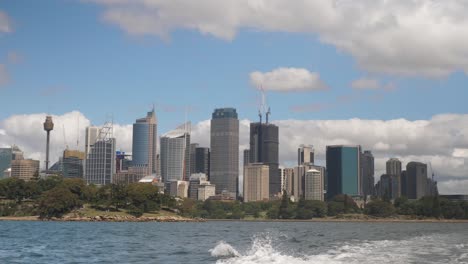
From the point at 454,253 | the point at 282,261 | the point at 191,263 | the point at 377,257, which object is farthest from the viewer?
the point at 454,253

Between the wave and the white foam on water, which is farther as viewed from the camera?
the white foam on water

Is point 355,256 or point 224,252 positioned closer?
point 355,256

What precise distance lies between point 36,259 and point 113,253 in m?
8.36

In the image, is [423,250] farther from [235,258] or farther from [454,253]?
[235,258]

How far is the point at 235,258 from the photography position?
5738cm

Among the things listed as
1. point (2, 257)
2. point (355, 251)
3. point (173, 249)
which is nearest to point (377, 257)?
point (355, 251)

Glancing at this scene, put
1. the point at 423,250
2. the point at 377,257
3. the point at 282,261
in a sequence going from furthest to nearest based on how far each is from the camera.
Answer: the point at 423,250, the point at 377,257, the point at 282,261

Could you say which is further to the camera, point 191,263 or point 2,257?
point 2,257

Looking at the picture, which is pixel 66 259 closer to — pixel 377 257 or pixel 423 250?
pixel 377 257

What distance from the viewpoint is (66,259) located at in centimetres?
6062

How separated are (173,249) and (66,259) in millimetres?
14845

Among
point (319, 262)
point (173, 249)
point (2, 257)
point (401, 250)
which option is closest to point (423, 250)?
point (401, 250)

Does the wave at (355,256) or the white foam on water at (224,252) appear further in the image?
the white foam on water at (224,252)

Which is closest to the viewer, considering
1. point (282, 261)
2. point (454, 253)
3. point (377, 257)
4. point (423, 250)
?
point (282, 261)
